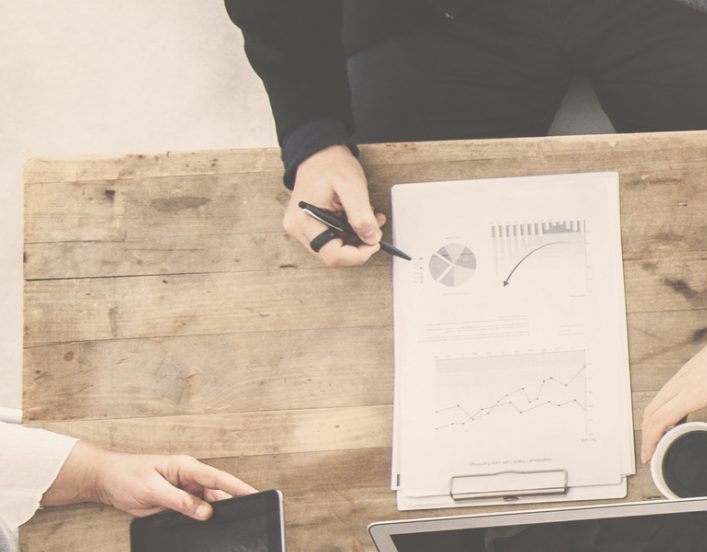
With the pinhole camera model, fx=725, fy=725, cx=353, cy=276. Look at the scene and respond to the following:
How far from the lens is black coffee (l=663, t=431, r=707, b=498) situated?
0.85m

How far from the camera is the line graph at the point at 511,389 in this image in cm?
94

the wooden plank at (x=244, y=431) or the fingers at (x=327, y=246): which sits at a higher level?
the fingers at (x=327, y=246)

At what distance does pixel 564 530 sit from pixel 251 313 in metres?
0.47

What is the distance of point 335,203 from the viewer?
973 mm

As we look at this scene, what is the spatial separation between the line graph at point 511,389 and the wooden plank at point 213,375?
→ 0.27ft

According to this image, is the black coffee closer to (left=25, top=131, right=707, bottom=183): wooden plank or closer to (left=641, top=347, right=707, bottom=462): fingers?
(left=641, top=347, right=707, bottom=462): fingers

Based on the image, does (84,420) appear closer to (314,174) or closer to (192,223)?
(192,223)

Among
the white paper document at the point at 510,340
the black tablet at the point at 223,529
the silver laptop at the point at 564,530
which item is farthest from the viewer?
the white paper document at the point at 510,340

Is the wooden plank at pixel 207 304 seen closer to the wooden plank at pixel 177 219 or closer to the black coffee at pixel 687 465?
the wooden plank at pixel 177 219

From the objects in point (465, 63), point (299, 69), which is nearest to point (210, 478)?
point (299, 69)

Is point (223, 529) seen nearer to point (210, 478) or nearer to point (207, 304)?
point (210, 478)

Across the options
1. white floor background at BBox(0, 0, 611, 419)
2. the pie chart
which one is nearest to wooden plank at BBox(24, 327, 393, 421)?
the pie chart

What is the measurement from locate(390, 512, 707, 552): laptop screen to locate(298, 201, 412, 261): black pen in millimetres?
370

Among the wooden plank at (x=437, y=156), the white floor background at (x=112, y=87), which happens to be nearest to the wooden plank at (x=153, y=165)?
the wooden plank at (x=437, y=156)
